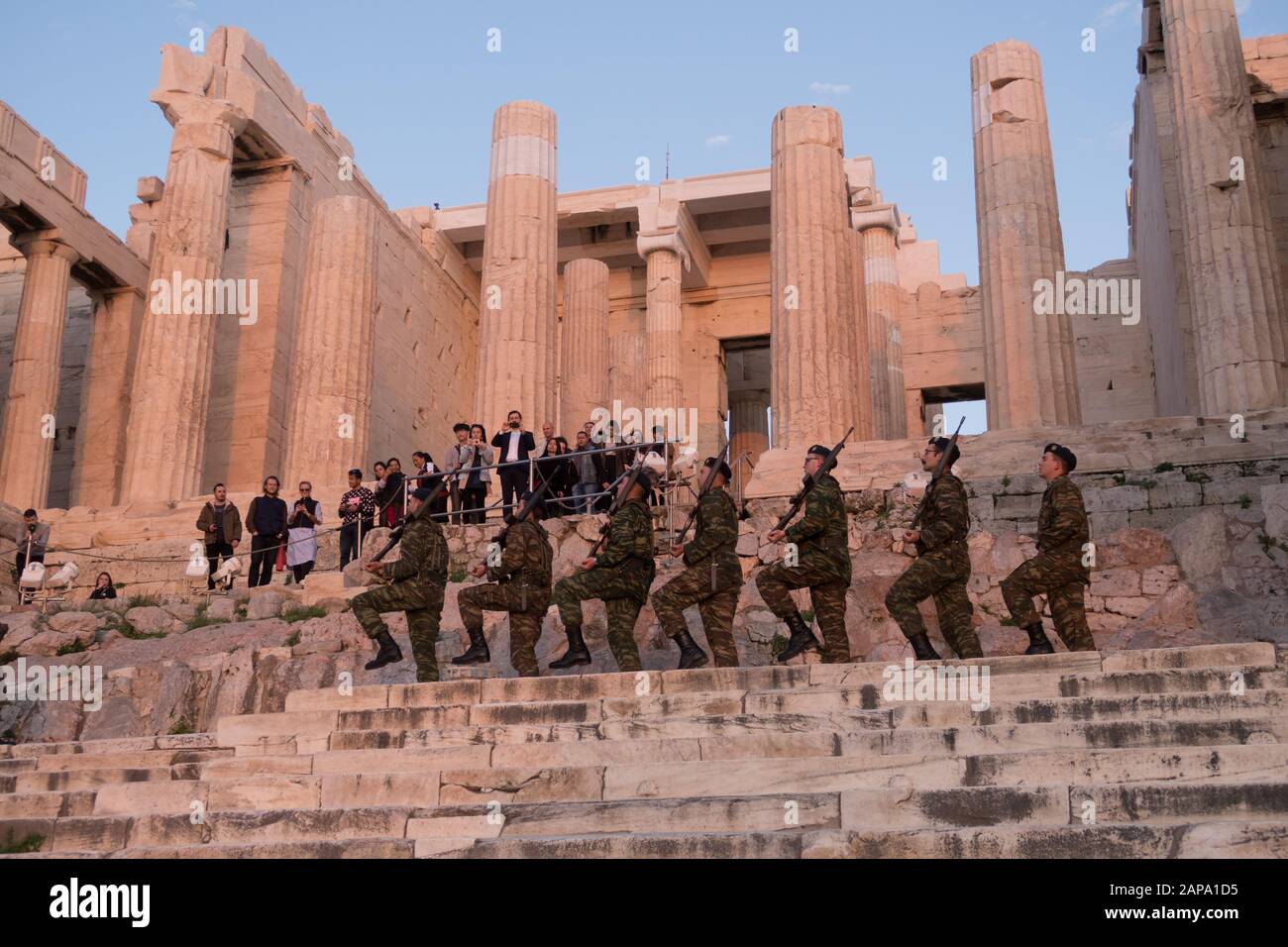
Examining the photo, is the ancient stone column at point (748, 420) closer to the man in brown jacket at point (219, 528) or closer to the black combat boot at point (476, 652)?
the man in brown jacket at point (219, 528)

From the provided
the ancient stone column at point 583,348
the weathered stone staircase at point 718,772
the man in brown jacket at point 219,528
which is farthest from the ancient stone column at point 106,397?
the weathered stone staircase at point 718,772

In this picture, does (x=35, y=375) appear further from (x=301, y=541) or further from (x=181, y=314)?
(x=301, y=541)

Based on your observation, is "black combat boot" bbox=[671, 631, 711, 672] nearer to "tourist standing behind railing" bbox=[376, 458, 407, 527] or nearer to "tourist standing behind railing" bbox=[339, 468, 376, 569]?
"tourist standing behind railing" bbox=[376, 458, 407, 527]

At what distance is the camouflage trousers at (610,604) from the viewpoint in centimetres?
1023

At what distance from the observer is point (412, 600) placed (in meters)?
10.4

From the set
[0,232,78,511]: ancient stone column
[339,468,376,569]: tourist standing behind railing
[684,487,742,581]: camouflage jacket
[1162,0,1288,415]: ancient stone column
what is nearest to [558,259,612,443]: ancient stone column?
[0,232,78,511]: ancient stone column

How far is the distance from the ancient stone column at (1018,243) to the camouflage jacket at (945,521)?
770cm

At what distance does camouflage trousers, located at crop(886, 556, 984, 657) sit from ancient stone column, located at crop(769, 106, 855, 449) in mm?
7432

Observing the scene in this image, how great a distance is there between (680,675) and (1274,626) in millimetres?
6324

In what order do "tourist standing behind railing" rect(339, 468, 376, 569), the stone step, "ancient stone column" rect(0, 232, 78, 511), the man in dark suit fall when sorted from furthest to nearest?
"ancient stone column" rect(0, 232, 78, 511) < the man in dark suit < "tourist standing behind railing" rect(339, 468, 376, 569) < the stone step

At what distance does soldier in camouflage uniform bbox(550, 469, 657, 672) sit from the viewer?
10281 millimetres

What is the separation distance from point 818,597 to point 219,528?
9439 millimetres
